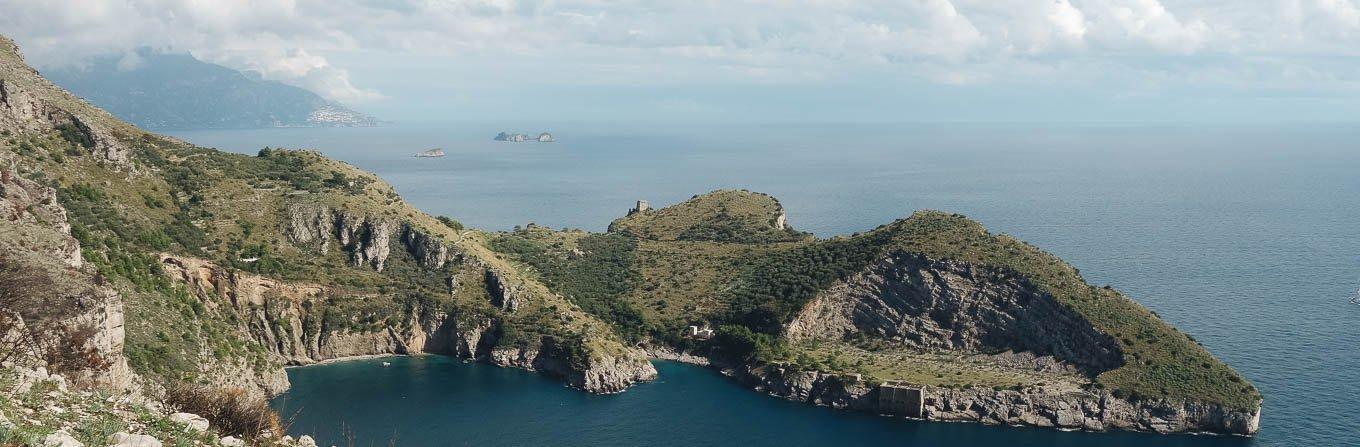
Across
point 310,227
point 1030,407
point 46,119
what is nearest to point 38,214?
point 46,119

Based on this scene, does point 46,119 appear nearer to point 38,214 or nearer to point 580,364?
point 38,214

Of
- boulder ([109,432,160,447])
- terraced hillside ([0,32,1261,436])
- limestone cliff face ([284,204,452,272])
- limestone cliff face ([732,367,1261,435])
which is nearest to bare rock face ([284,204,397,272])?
limestone cliff face ([284,204,452,272])

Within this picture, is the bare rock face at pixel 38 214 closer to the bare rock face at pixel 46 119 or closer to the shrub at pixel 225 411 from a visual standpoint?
the bare rock face at pixel 46 119

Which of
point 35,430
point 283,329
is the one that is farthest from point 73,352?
point 283,329

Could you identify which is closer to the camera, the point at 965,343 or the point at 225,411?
the point at 225,411

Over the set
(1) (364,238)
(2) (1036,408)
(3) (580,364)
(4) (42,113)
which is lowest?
(2) (1036,408)

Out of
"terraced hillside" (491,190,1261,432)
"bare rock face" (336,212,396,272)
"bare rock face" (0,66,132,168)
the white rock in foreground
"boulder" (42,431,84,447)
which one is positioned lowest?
"terraced hillside" (491,190,1261,432)

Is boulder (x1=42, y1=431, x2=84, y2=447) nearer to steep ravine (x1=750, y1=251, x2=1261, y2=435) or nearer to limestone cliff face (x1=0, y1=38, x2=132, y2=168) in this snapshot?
steep ravine (x1=750, y1=251, x2=1261, y2=435)
